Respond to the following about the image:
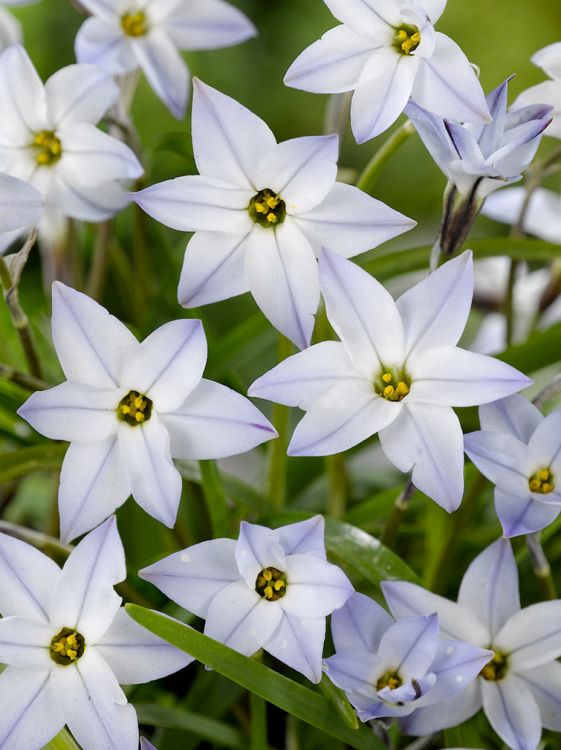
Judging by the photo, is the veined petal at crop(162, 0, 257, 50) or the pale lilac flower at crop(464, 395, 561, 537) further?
the veined petal at crop(162, 0, 257, 50)

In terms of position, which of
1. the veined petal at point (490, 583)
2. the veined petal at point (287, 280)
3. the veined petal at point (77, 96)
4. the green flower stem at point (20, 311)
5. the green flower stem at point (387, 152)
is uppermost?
the veined petal at point (77, 96)

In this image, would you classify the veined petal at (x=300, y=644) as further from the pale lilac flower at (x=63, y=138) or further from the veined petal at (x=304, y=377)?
the pale lilac flower at (x=63, y=138)

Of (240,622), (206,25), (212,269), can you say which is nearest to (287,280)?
(212,269)

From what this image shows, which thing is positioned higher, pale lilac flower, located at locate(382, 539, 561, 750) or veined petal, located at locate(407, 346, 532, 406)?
veined petal, located at locate(407, 346, 532, 406)

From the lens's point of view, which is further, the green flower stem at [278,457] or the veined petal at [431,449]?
the green flower stem at [278,457]

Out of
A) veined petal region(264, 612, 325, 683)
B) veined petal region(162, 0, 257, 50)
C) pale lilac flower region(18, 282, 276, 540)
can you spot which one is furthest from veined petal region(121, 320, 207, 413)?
veined petal region(162, 0, 257, 50)

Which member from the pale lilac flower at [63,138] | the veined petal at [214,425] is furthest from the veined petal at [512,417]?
the pale lilac flower at [63,138]

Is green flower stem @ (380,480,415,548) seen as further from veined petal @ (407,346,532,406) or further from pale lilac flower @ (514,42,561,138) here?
pale lilac flower @ (514,42,561,138)

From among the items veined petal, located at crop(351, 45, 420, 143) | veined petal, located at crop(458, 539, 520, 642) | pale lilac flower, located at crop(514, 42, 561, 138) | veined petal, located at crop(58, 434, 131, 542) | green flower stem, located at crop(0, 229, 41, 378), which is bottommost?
veined petal, located at crop(458, 539, 520, 642)
